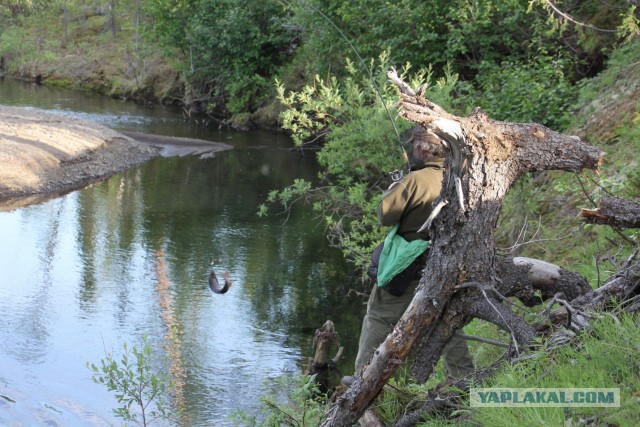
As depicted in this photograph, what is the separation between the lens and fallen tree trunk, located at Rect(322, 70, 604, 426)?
369cm

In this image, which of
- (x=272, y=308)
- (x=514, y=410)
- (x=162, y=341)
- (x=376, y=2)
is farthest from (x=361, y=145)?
(x=514, y=410)

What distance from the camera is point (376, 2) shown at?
15.3 meters

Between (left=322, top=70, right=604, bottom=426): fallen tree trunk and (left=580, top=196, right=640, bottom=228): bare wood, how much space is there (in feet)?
0.68

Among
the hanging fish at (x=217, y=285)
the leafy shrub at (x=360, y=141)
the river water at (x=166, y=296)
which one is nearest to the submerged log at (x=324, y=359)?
the river water at (x=166, y=296)

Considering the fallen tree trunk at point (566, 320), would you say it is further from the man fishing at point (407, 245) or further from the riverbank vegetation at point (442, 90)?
the man fishing at point (407, 245)

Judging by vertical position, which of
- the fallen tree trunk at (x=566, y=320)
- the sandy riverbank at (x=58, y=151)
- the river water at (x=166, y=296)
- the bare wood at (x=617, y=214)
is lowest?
the river water at (x=166, y=296)

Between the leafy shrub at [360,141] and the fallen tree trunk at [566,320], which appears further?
the leafy shrub at [360,141]

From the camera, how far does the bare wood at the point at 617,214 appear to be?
3814 millimetres

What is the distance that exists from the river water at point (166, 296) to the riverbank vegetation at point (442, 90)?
2.85 ft

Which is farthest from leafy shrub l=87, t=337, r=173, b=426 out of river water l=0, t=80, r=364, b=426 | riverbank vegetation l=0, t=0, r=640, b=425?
riverbank vegetation l=0, t=0, r=640, b=425

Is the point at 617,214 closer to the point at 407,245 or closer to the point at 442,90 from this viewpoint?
the point at 407,245

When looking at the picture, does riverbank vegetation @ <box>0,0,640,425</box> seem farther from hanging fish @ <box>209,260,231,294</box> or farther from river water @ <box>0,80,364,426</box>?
hanging fish @ <box>209,260,231,294</box>

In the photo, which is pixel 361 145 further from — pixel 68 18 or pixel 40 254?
pixel 68 18

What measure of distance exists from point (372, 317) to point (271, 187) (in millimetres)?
12571
